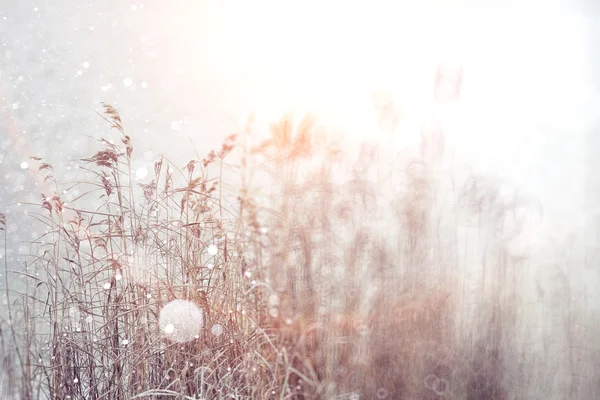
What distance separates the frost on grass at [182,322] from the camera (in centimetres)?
179

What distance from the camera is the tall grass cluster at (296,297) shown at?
1645 millimetres

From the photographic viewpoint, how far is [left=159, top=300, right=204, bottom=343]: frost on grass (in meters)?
1.79

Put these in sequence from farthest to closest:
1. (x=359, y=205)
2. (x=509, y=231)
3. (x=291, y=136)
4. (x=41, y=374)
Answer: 1. (x=509, y=231)
2. (x=359, y=205)
3. (x=41, y=374)
4. (x=291, y=136)

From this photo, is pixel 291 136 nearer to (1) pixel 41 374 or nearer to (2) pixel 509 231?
(1) pixel 41 374

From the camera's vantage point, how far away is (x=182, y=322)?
5.93 ft

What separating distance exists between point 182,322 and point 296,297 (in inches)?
14.4

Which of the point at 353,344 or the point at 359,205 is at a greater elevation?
the point at 359,205

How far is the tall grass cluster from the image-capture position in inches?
64.7

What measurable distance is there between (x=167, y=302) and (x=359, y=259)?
2.10ft

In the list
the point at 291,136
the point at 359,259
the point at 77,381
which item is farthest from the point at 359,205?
the point at 77,381

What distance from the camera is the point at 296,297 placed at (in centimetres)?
172

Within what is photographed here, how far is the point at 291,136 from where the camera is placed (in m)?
1.49

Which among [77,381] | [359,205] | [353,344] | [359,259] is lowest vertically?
[77,381]

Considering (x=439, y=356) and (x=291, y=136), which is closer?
(x=291, y=136)
